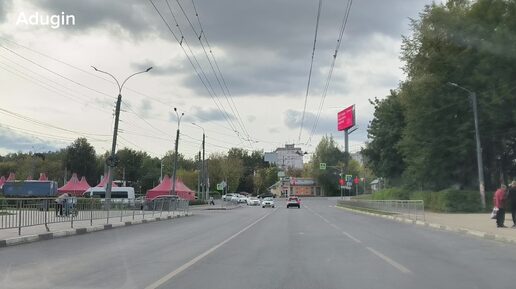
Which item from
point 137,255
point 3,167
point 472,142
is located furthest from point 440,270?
point 3,167

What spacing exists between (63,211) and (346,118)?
9012 centimetres

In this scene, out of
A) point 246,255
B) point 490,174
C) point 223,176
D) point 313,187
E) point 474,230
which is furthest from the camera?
point 313,187

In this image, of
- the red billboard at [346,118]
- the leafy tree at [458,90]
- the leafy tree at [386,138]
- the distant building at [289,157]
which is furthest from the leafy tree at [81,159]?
the leafy tree at [458,90]

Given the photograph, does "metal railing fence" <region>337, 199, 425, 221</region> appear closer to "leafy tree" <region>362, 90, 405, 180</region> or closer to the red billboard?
"leafy tree" <region>362, 90, 405, 180</region>

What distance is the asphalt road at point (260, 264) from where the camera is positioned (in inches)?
365

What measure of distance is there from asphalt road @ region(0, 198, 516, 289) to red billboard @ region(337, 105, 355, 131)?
90110mm

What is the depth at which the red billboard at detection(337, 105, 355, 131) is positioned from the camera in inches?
4215

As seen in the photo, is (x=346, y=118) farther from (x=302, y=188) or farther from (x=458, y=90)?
(x=458, y=90)

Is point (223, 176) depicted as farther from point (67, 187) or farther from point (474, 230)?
point (474, 230)

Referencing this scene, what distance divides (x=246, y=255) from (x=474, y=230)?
39.9 feet

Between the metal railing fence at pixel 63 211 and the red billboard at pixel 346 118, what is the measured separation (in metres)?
74.0

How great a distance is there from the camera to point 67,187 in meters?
65.4

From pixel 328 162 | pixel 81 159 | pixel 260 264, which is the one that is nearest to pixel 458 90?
pixel 260 264

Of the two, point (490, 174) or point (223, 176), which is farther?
point (223, 176)
